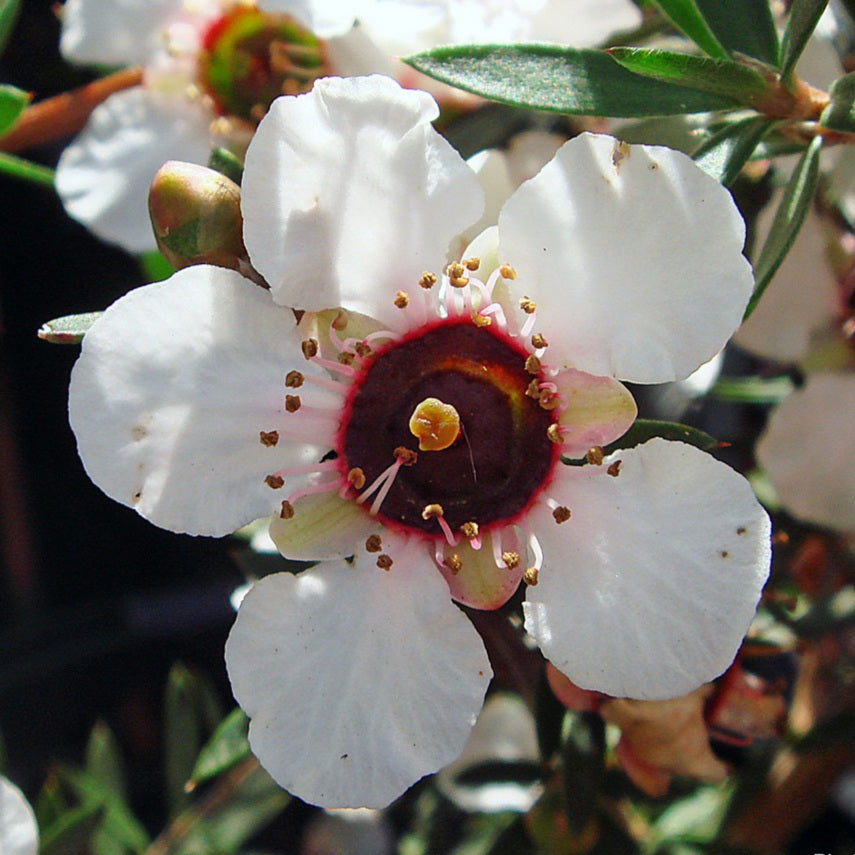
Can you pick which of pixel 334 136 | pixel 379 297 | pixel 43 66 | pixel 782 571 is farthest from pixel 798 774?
pixel 43 66

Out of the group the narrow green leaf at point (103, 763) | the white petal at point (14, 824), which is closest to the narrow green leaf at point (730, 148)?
the white petal at point (14, 824)

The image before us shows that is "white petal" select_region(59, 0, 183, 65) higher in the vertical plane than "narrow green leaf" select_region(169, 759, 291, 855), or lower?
higher

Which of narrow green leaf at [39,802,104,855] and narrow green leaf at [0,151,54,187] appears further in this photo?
narrow green leaf at [39,802,104,855]

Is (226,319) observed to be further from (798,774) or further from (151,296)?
(798,774)

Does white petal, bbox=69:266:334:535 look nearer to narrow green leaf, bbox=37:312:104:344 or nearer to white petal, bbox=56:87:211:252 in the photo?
narrow green leaf, bbox=37:312:104:344

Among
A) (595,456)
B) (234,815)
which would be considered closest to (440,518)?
(595,456)

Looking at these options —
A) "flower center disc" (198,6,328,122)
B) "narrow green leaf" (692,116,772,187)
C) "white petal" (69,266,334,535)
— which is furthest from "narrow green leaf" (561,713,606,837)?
"flower center disc" (198,6,328,122)
